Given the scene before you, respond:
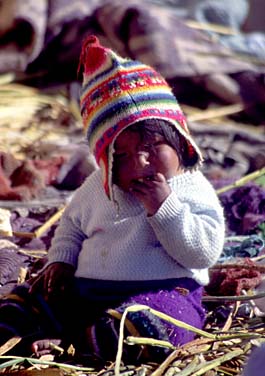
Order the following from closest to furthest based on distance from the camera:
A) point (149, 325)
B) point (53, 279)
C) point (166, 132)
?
point (149, 325)
point (166, 132)
point (53, 279)

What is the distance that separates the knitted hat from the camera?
213cm

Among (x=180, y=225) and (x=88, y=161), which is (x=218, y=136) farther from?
(x=180, y=225)

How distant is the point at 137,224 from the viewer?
2.16 m

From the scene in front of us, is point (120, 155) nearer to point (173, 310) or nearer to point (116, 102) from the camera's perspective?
point (116, 102)

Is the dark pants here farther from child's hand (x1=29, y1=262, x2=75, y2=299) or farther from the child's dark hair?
the child's dark hair

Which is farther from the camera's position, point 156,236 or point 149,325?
point 156,236

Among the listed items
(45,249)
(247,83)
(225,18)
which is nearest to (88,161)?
(45,249)

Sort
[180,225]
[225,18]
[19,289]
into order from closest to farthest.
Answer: [180,225]
[19,289]
[225,18]

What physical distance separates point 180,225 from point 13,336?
0.48 meters

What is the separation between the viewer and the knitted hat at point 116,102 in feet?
6.98

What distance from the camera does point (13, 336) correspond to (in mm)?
2150

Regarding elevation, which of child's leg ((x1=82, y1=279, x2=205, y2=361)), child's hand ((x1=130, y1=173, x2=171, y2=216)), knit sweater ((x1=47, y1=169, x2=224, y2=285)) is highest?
child's hand ((x1=130, y1=173, x2=171, y2=216))

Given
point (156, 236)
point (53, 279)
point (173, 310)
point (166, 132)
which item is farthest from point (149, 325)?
point (166, 132)

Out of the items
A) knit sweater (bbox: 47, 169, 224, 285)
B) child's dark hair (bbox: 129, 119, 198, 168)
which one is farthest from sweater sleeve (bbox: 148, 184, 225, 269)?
child's dark hair (bbox: 129, 119, 198, 168)
